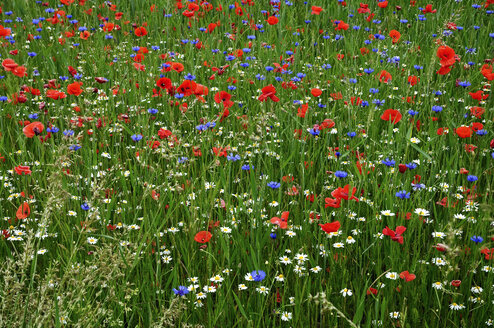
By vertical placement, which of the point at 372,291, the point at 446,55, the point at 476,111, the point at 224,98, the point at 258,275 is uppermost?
the point at 446,55

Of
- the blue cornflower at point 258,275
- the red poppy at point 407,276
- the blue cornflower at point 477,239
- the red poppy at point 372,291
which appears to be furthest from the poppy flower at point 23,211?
the blue cornflower at point 477,239

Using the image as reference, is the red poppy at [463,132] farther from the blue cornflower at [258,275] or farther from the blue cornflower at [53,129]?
the blue cornflower at [53,129]

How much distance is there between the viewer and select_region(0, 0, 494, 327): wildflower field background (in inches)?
71.8

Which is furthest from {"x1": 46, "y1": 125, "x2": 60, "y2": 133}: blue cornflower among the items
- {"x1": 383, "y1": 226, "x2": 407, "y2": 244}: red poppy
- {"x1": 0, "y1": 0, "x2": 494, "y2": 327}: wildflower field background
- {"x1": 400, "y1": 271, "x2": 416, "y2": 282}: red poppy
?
{"x1": 400, "y1": 271, "x2": 416, "y2": 282}: red poppy

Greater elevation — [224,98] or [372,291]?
[224,98]

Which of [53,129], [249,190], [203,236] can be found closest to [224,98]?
[249,190]

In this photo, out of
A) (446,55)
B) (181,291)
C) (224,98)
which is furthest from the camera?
(224,98)

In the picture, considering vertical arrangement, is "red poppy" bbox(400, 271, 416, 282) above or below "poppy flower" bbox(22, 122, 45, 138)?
below

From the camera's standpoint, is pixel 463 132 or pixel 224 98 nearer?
pixel 463 132

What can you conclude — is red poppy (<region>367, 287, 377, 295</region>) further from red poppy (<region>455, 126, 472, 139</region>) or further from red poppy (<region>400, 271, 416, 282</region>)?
red poppy (<region>455, 126, 472, 139</region>)

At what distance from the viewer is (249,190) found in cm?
254

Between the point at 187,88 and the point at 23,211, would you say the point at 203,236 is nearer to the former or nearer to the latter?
the point at 23,211

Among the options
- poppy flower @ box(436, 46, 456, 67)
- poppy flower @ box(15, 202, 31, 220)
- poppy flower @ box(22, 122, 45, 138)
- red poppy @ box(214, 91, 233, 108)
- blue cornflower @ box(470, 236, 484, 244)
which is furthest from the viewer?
red poppy @ box(214, 91, 233, 108)

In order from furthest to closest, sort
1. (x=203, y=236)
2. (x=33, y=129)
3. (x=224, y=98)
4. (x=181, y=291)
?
(x=224, y=98) < (x=33, y=129) < (x=203, y=236) < (x=181, y=291)
